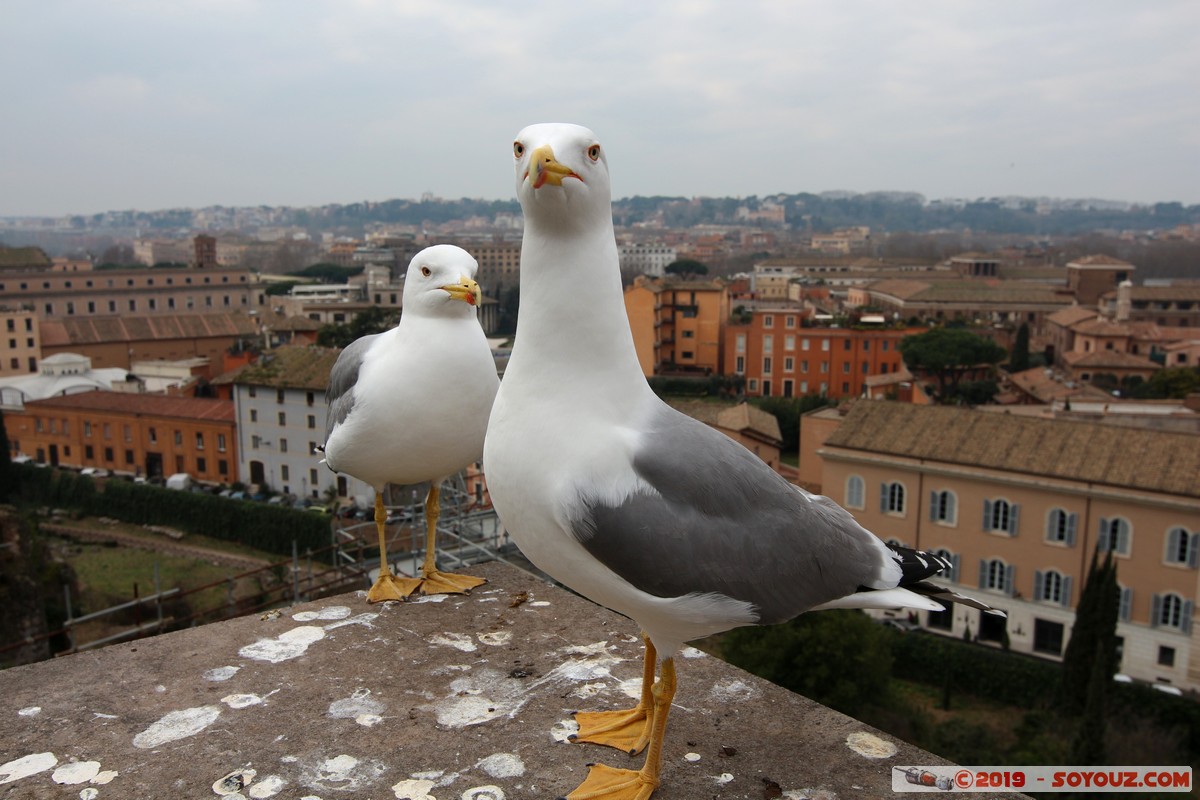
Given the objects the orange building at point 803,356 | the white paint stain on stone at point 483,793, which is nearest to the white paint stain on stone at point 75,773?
the white paint stain on stone at point 483,793

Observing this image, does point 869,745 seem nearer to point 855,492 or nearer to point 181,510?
point 855,492

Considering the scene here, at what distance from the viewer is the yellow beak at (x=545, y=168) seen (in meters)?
1.41

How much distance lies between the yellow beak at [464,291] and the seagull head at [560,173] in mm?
779

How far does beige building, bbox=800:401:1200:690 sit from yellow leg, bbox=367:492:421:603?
925 cm

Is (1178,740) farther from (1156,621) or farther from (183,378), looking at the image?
(183,378)

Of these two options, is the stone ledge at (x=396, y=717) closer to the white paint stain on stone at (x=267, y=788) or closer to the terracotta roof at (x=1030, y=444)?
the white paint stain on stone at (x=267, y=788)

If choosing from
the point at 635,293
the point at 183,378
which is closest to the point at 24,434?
the point at 183,378

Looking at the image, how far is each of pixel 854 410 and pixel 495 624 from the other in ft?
40.0

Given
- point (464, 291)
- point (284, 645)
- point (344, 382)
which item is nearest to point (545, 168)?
point (464, 291)

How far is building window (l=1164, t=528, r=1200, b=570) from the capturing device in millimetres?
11094

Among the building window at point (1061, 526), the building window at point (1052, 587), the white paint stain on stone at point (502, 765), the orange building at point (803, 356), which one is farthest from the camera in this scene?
the orange building at point (803, 356)

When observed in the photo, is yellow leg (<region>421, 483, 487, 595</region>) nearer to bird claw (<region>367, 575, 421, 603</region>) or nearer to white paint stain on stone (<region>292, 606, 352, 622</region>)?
bird claw (<region>367, 575, 421, 603</region>)

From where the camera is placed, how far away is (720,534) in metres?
1.54

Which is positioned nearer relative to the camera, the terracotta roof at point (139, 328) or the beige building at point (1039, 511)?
the beige building at point (1039, 511)
